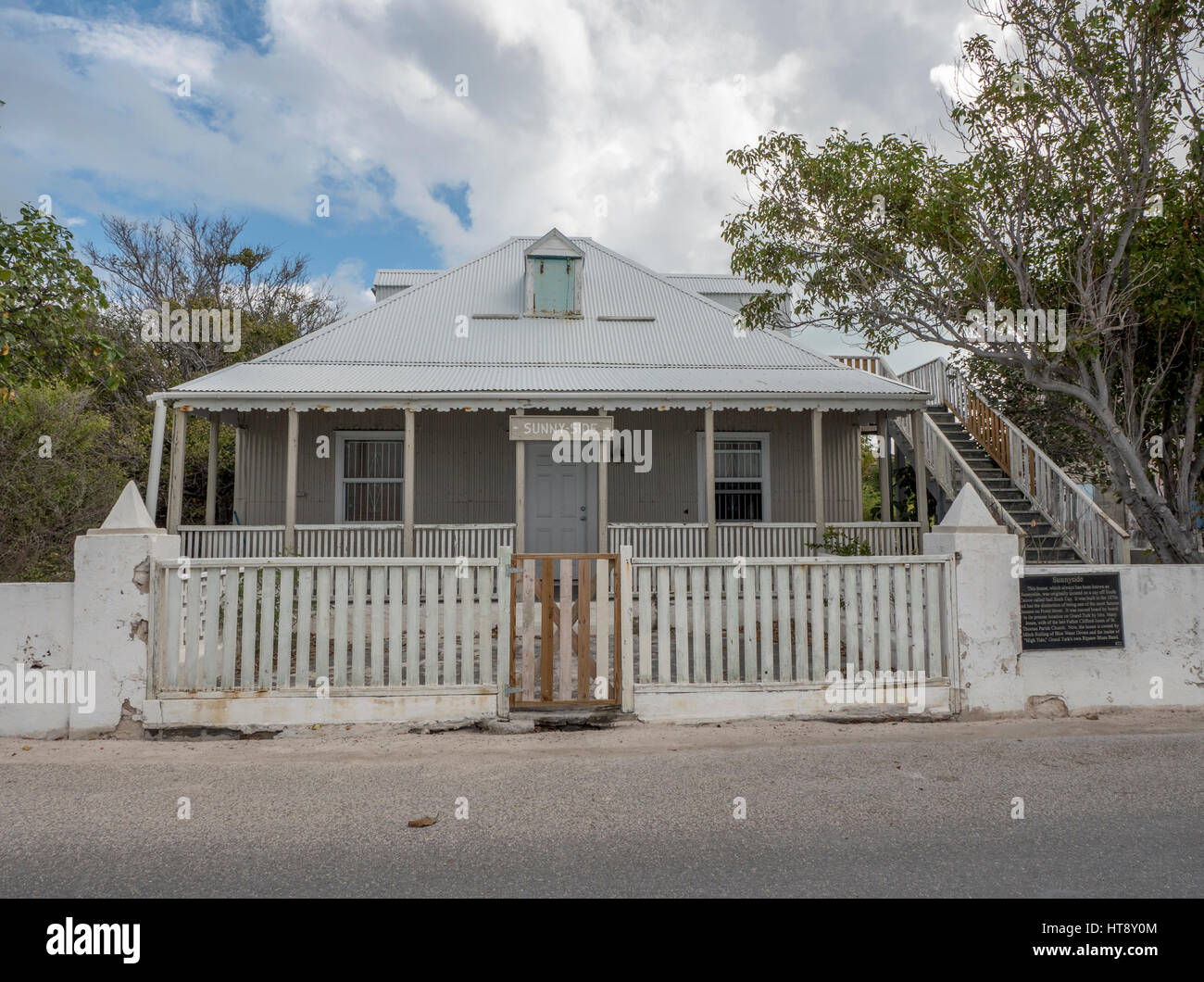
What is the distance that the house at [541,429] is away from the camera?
1192cm

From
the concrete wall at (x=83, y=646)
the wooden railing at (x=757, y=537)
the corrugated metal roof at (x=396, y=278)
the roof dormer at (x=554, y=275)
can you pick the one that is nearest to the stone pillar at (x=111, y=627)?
the concrete wall at (x=83, y=646)

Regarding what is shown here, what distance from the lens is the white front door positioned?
14016 mm

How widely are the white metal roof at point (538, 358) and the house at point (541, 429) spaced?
44mm

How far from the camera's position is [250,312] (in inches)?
1052

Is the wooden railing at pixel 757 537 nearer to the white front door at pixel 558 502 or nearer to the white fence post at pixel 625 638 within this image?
the white front door at pixel 558 502

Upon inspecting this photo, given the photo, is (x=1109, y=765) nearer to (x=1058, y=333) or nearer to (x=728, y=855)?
(x=728, y=855)

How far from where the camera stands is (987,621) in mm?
5949

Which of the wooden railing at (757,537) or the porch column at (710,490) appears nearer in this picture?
the porch column at (710,490)

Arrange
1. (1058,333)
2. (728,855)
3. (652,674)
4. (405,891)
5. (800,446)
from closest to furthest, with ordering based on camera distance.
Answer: (405,891)
(728,855)
(652,674)
(1058,333)
(800,446)

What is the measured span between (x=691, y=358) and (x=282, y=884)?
1227 cm

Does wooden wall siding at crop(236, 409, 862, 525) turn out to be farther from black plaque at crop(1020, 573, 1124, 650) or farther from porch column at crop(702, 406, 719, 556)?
black plaque at crop(1020, 573, 1124, 650)

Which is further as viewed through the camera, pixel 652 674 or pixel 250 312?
pixel 250 312

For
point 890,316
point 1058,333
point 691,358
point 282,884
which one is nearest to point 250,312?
point 691,358

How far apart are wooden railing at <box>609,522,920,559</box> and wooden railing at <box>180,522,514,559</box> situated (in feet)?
6.81
